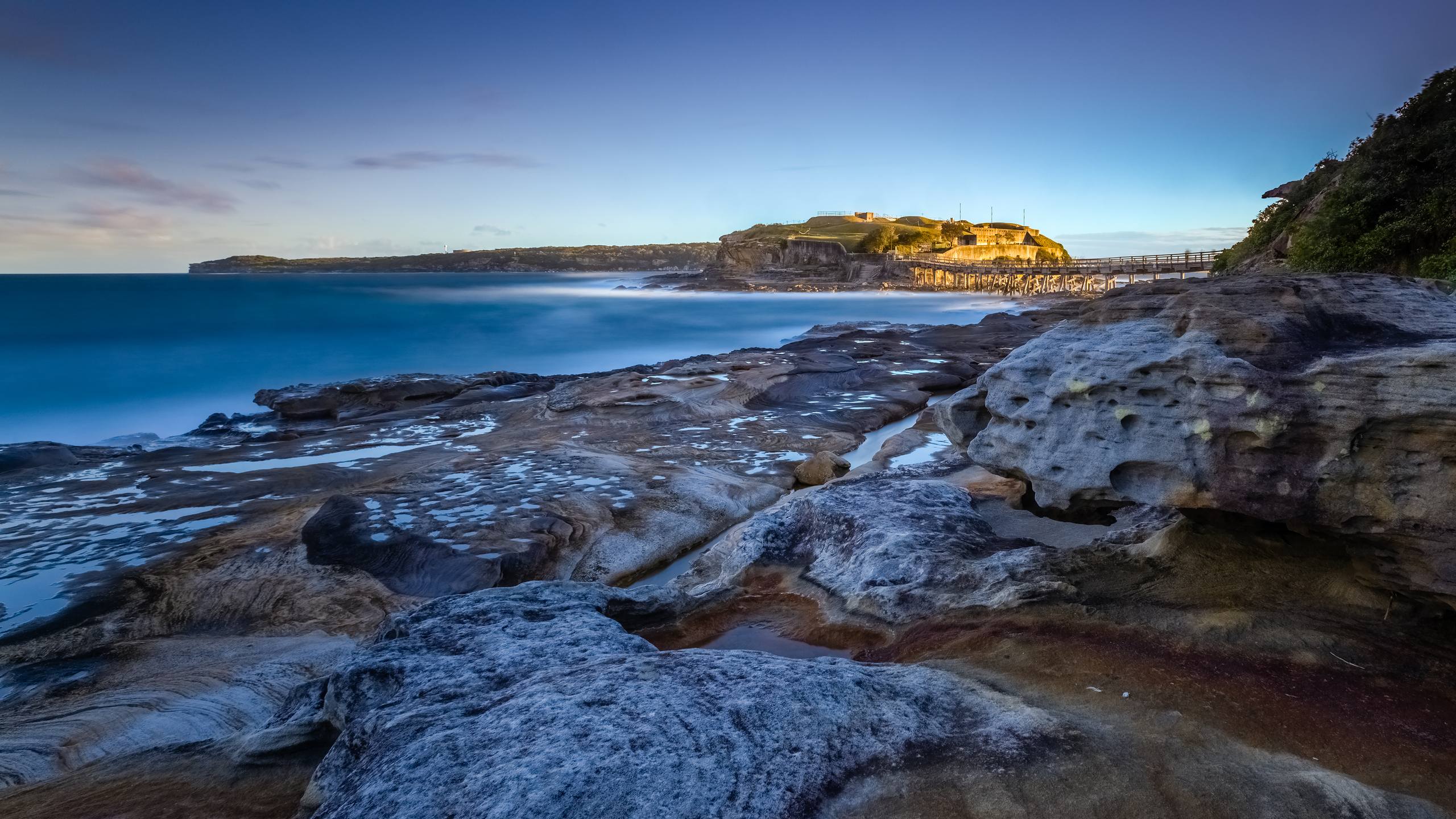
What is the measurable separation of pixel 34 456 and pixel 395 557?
→ 35.5ft

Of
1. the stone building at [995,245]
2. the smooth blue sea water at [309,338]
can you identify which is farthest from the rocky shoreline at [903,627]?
the stone building at [995,245]

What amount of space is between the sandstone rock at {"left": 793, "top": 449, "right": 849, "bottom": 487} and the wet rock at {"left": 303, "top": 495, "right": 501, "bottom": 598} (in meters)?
5.83

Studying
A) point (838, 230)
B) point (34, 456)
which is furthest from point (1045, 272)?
point (838, 230)

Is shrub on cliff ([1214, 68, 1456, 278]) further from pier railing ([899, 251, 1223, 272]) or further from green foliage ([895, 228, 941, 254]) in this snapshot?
green foliage ([895, 228, 941, 254])

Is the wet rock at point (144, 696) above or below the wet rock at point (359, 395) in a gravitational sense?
below

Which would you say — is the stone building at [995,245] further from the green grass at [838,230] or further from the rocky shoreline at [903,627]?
the rocky shoreline at [903,627]

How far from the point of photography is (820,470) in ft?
43.8

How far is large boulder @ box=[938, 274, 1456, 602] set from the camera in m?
4.94

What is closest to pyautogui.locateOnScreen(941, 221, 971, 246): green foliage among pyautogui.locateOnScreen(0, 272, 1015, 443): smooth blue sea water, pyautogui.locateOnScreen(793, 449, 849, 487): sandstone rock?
pyautogui.locateOnScreen(0, 272, 1015, 443): smooth blue sea water

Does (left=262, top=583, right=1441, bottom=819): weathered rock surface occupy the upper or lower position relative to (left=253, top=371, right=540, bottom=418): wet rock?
lower

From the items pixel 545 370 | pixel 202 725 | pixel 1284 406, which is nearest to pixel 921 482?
pixel 1284 406

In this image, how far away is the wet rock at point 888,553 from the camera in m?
7.34

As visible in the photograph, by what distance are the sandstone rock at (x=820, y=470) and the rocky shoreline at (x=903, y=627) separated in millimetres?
2244

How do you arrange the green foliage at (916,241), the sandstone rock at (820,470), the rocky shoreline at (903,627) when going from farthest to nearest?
the green foliage at (916,241), the sandstone rock at (820,470), the rocky shoreline at (903,627)
